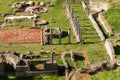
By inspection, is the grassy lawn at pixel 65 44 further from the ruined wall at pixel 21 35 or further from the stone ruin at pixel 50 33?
the ruined wall at pixel 21 35

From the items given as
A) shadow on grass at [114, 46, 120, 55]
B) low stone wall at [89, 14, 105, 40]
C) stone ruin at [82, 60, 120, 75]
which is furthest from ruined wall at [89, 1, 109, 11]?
stone ruin at [82, 60, 120, 75]

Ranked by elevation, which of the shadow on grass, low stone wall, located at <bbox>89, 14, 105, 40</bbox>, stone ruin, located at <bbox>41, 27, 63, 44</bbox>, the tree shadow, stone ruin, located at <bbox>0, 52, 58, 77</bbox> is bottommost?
the shadow on grass

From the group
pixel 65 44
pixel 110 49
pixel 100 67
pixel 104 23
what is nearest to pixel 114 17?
pixel 104 23

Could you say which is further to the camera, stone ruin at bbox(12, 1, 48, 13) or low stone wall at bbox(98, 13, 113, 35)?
stone ruin at bbox(12, 1, 48, 13)

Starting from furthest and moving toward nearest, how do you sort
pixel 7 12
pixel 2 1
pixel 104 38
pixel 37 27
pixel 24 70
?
1. pixel 2 1
2. pixel 7 12
3. pixel 37 27
4. pixel 104 38
5. pixel 24 70

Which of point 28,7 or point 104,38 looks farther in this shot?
point 28,7

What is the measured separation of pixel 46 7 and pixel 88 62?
A: 2062 cm

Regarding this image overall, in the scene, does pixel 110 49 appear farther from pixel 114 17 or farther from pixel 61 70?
pixel 114 17

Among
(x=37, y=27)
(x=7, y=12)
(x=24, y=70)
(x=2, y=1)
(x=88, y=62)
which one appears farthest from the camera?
(x=2, y=1)

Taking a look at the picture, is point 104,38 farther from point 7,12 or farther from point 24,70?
point 7,12

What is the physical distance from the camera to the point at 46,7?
54125mm

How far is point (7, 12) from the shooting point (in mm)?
Answer: 52094

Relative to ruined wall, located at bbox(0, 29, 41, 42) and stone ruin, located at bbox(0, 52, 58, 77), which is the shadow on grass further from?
ruined wall, located at bbox(0, 29, 41, 42)

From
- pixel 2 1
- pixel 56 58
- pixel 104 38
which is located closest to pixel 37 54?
pixel 56 58
